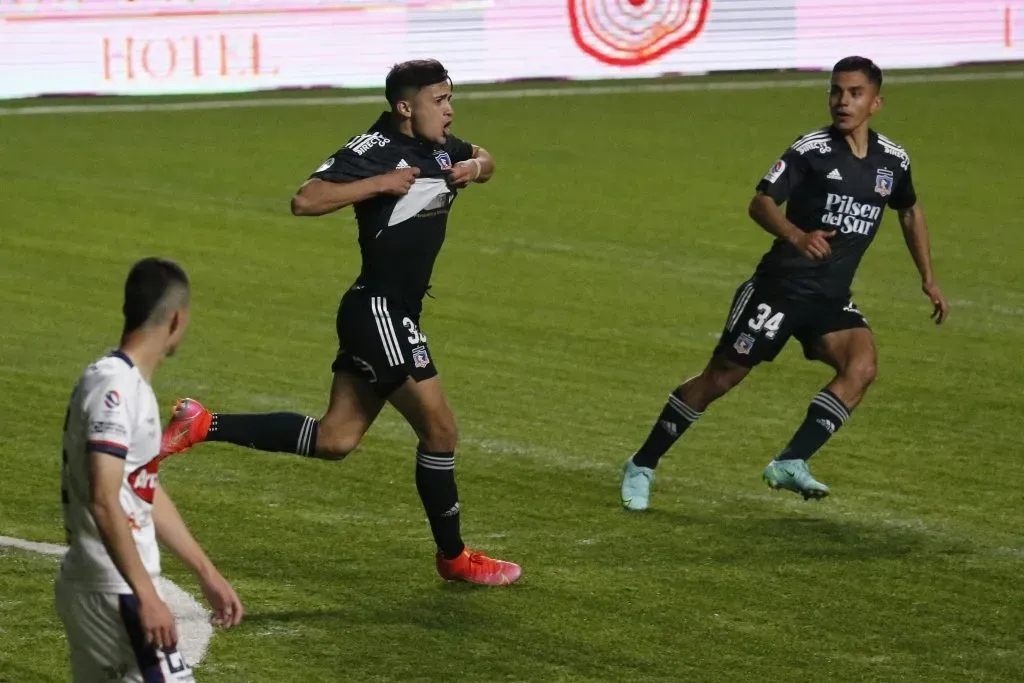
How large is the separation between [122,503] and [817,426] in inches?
188

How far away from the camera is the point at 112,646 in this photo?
4664mm

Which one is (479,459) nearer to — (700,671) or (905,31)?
(700,671)

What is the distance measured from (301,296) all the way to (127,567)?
10412 mm

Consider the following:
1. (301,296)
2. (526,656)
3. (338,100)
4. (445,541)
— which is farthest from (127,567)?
(338,100)

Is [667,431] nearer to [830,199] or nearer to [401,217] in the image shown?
[830,199]

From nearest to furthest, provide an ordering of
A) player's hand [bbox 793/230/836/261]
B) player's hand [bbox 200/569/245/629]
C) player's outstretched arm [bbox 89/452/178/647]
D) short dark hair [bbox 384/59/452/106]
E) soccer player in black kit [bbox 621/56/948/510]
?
player's outstretched arm [bbox 89/452/178/647]
player's hand [bbox 200/569/245/629]
short dark hair [bbox 384/59/452/106]
player's hand [bbox 793/230/836/261]
soccer player in black kit [bbox 621/56/948/510]

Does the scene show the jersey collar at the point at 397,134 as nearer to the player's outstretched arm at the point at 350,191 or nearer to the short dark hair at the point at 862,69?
the player's outstretched arm at the point at 350,191

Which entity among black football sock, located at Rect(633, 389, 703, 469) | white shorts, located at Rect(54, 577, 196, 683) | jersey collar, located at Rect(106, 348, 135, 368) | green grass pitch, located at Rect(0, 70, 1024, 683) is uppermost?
jersey collar, located at Rect(106, 348, 135, 368)

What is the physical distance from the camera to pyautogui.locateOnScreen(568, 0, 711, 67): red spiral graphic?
23.1 m

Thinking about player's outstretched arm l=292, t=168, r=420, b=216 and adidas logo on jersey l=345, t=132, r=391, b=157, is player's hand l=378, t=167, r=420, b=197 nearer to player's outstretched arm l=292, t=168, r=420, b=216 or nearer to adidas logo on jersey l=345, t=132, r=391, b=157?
player's outstretched arm l=292, t=168, r=420, b=216

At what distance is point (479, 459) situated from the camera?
10148 millimetres

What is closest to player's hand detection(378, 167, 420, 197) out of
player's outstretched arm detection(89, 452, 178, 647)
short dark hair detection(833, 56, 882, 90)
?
short dark hair detection(833, 56, 882, 90)

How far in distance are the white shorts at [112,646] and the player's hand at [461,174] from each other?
3250 mm

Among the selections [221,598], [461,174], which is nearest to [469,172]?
[461,174]
